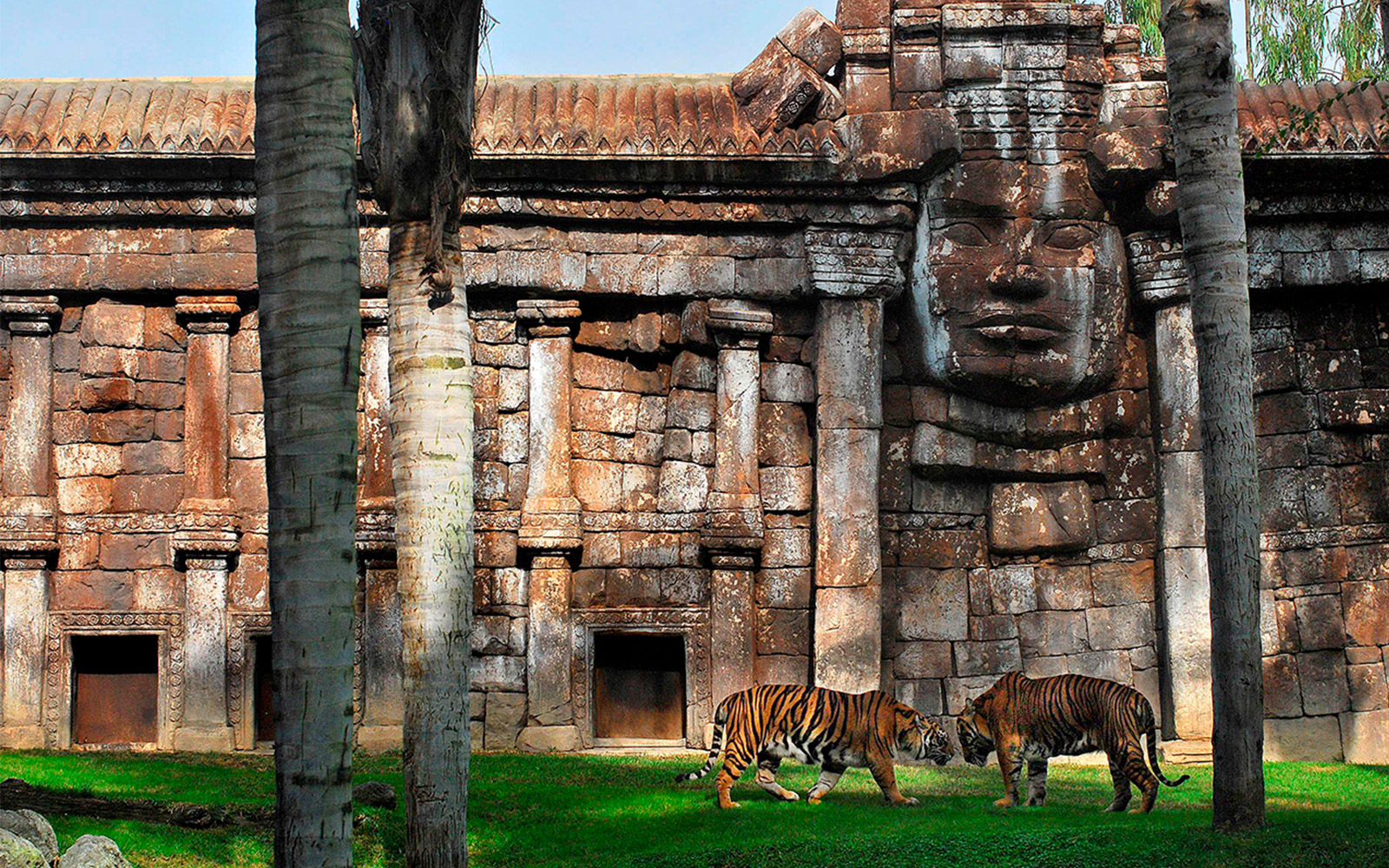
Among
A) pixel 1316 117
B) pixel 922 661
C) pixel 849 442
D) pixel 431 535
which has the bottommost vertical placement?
pixel 922 661

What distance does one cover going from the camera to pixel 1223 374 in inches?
317

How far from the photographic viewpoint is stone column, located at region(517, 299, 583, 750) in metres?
12.2

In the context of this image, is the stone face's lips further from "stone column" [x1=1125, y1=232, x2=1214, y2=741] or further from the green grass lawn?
the green grass lawn

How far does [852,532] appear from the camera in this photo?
12.2m

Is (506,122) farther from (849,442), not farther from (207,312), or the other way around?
(849,442)

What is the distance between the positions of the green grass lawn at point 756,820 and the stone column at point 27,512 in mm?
904

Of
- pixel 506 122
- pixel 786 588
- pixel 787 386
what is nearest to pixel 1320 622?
pixel 786 588

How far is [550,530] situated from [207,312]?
3.72 m

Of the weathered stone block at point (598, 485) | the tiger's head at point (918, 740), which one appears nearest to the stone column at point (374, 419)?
the weathered stone block at point (598, 485)

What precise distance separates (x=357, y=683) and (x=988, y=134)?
755 centimetres

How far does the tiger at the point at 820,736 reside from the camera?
9812mm

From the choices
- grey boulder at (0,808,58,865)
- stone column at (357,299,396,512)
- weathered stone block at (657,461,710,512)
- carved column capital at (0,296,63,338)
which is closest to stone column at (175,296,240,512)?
carved column capital at (0,296,63,338)

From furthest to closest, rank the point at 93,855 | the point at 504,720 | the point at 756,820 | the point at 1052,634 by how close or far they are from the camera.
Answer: the point at 1052,634, the point at 504,720, the point at 756,820, the point at 93,855

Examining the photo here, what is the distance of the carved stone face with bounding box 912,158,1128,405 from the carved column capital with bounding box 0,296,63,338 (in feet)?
25.9
